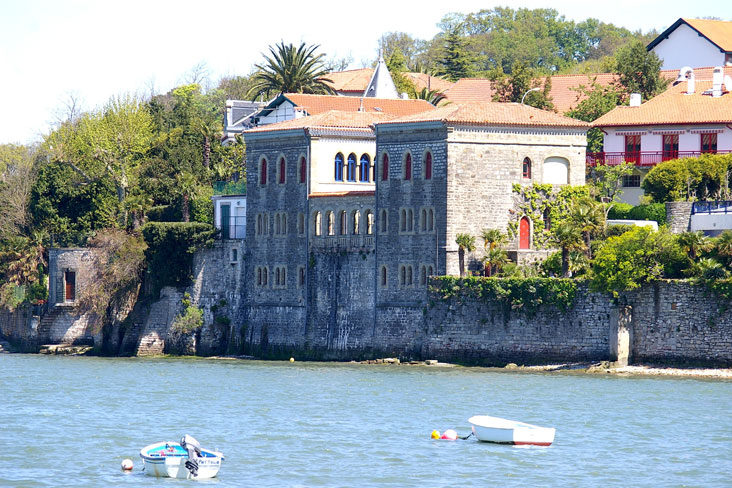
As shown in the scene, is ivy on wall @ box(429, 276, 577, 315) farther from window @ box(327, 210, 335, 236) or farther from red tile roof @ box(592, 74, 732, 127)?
red tile roof @ box(592, 74, 732, 127)

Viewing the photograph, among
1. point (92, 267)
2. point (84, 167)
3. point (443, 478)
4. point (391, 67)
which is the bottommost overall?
point (443, 478)

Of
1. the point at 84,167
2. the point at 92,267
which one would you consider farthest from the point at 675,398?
the point at 84,167

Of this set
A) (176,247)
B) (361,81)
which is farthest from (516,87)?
(176,247)

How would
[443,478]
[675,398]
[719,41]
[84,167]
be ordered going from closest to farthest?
1. [443,478]
2. [675,398]
3. [84,167]
4. [719,41]

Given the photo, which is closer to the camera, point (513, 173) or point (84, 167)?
point (513, 173)

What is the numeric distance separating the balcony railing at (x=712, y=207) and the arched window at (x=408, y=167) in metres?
12.4

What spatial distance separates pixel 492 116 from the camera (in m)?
72.2

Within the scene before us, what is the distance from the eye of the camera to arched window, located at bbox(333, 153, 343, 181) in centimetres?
7831

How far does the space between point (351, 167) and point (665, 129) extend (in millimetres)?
16338

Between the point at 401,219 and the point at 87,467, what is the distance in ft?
104

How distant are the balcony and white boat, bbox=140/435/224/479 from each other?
4157 cm

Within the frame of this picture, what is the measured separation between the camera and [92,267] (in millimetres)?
84875

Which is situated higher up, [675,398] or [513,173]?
[513,173]

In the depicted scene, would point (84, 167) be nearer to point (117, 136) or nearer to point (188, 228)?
point (117, 136)
